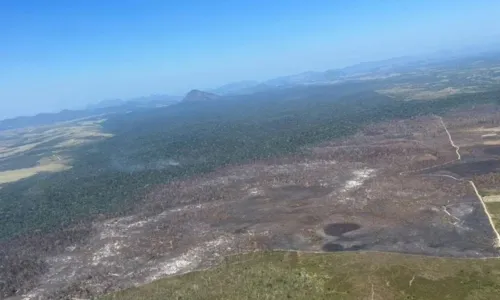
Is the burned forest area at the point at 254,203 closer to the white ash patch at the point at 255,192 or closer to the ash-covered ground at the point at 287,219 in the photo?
the ash-covered ground at the point at 287,219

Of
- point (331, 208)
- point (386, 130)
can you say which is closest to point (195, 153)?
point (386, 130)

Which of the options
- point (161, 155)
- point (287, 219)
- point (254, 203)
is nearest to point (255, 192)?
point (254, 203)

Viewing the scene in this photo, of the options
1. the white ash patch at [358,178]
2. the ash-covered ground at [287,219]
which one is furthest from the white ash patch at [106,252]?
the white ash patch at [358,178]

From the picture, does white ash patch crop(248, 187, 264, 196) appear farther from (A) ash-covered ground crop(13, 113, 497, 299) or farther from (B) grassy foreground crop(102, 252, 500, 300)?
(B) grassy foreground crop(102, 252, 500, 300)

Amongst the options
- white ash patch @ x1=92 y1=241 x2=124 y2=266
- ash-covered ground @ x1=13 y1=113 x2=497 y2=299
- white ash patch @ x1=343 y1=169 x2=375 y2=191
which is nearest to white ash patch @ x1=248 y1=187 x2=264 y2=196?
ash-covered ground @ x1=13 y1=113 x2=497 y2=299

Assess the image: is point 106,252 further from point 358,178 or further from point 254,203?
point 358,178

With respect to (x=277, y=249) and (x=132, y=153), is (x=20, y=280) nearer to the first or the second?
(x=277, y=249)
